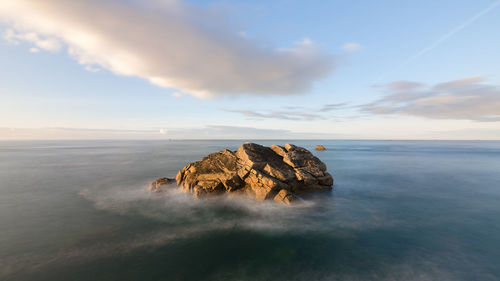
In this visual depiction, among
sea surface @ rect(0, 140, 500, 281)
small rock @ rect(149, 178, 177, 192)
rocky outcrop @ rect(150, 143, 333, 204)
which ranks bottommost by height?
sea surface @ rect(0, 140, 500, 281)

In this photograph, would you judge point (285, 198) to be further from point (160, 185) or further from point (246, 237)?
point (160, 185)

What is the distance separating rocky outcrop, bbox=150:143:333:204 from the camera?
2060 cm

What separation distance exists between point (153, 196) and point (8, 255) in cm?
1125

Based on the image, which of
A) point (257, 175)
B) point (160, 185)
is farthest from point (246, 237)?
point (160, 185)

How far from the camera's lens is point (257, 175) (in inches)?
819

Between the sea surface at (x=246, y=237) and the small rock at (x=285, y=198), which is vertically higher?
the small rock at (x=285, y=198)

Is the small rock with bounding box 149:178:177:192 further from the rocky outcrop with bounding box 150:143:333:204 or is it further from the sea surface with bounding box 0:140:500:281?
the sea surface with bounding box 0:140:500:281

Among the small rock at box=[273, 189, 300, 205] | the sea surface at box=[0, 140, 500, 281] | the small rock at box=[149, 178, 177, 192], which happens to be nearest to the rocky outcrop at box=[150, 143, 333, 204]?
the small rock at box=[273, 189, 300, 205]

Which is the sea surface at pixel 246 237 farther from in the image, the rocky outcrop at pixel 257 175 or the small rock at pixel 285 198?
the rocky outcrop at pixel 257 175

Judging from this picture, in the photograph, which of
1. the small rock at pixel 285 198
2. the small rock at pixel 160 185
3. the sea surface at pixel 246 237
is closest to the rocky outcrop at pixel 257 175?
the small rock at pixel 285 198

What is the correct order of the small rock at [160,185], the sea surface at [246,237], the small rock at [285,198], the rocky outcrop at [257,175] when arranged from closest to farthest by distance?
the sea surface at [246,237] → the small rock at [285,198] → the rocky outcrop at [257,175] → the small rock at [160,185]

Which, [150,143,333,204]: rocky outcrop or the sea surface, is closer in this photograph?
the sea surface

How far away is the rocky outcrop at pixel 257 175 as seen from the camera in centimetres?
2060

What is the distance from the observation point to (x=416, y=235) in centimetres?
1370
